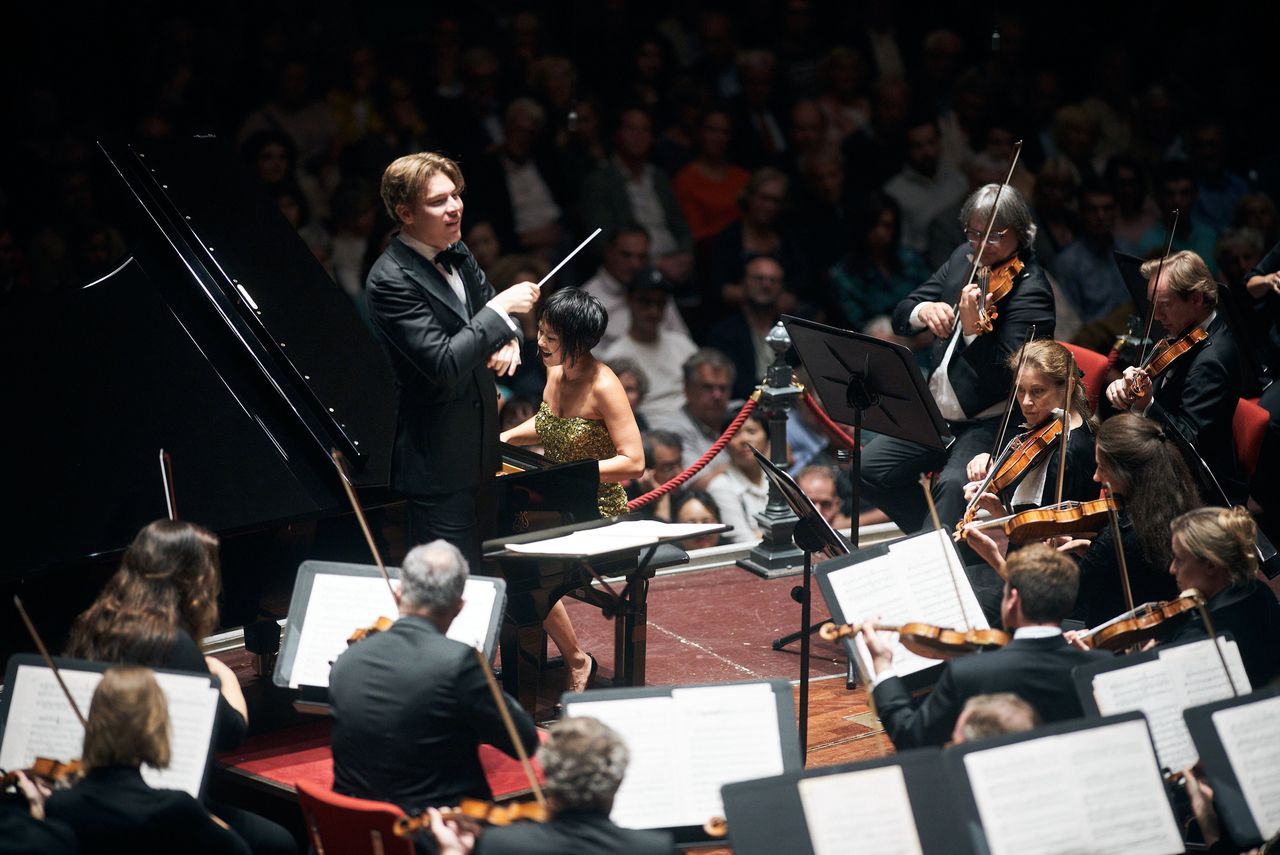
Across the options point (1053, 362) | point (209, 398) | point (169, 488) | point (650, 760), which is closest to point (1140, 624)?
point (1053, 362)

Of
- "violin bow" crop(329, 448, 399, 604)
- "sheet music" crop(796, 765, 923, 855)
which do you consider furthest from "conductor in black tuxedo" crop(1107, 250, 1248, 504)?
"violin bow" crop(329, 448, 399, 604)

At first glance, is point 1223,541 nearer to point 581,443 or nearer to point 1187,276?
point 1187,276

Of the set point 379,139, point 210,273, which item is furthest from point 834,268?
point 210,273

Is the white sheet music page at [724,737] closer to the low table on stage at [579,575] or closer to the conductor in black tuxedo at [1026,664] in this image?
the conductor in black tuxedo at [1026,664]

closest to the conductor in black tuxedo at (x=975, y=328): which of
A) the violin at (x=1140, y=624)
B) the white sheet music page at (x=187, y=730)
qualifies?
the violin at (x=1140, y=624)

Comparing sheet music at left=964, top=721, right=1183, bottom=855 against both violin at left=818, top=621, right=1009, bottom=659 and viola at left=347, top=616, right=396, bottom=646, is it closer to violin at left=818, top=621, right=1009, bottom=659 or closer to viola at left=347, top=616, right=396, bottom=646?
violin at left=818, top=621, right=1009, bottom=659

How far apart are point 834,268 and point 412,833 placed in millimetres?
4919

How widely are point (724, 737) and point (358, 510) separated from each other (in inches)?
43.2

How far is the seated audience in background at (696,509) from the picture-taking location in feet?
20.6

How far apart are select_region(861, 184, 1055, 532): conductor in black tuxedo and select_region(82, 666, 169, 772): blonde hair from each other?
2.68 m

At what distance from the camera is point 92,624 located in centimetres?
351

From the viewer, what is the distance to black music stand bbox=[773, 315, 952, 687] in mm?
4324

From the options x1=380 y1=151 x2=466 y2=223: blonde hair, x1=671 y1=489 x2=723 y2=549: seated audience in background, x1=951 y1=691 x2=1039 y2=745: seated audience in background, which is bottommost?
x1=951 y1=691 x2=1039 y2=745: seated audience in background

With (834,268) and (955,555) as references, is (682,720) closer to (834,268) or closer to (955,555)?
(955,555)
